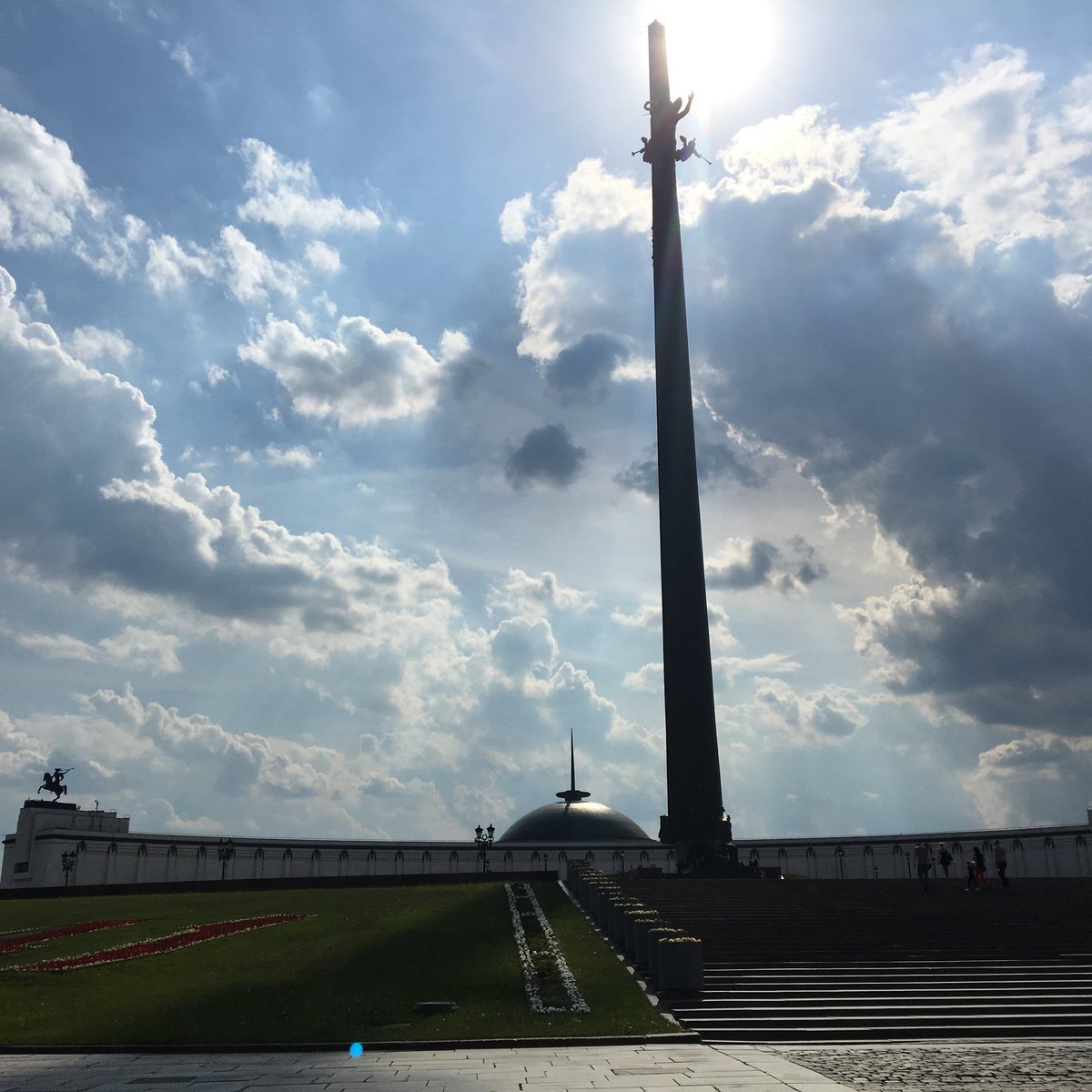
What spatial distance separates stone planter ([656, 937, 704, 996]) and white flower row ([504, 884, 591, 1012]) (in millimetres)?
1849

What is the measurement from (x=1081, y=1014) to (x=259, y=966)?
18452mm

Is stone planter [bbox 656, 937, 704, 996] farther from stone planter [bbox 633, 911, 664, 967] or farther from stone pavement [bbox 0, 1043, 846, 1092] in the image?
stone pavement [bbox 0, 1043, 846, 1092]

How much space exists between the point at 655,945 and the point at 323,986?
729 centimetres

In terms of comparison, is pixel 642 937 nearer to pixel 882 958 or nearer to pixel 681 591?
pixel 882 958

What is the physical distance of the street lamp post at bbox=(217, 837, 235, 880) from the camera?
91562mm

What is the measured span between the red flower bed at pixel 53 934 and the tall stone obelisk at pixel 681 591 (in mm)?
30217

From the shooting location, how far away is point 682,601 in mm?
62969

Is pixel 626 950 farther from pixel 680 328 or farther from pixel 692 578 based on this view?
pixel 680 328

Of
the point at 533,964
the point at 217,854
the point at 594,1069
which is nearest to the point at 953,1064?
the point at 594,1069

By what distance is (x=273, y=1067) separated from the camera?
1664 centimetres

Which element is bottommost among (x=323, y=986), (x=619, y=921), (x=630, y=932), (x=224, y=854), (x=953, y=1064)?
(x=953, y=1064)

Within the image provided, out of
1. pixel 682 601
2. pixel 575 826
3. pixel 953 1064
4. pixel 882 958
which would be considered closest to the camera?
pixel 953 1064

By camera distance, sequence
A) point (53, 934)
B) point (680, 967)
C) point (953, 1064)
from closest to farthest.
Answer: point (953, 1064) < point (680, 967) < point (53, 934)

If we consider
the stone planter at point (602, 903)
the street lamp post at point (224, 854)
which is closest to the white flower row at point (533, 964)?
the stone planter at point (602, 903)
